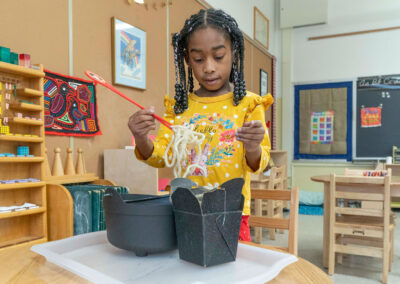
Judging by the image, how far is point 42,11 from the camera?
6.81ft

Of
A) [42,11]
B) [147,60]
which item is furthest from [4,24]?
[147,60]

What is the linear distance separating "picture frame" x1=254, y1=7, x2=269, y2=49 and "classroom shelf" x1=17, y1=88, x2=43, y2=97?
4.32 meters

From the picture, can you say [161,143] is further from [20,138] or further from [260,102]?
[20,138]

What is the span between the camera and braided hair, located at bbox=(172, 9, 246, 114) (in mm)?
1071

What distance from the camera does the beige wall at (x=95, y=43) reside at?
1985 mm

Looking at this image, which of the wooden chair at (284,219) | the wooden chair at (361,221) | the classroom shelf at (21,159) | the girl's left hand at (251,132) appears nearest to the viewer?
the girl's left hand at (251,132)

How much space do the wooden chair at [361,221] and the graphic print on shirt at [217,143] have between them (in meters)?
1.96

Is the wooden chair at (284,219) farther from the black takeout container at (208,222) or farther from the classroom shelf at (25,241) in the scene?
the classroom shelf at (25,241)

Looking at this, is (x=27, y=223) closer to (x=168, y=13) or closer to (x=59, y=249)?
(x=59, y=249)

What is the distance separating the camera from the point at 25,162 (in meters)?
1.73

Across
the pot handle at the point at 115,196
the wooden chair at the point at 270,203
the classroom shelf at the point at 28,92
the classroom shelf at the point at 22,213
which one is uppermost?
the classroom shelf at the point at 28,92

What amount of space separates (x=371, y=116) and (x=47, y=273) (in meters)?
6.19

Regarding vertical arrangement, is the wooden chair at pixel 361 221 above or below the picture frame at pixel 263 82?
below

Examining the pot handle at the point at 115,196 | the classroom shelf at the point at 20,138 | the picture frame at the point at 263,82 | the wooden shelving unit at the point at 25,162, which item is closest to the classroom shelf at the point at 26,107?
the wooden shelving unit at the point at 25,162
